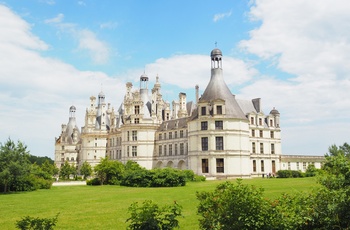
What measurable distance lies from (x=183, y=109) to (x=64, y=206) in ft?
180

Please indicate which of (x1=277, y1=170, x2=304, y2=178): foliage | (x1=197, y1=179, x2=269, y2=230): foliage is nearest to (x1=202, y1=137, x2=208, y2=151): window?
(x1=277, y1=170, x2=304, y2=178): foliage

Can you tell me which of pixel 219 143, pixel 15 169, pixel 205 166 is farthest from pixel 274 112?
pixel 15 169

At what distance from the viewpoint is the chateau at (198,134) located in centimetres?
5250

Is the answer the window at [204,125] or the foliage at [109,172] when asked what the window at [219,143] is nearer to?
the window at [204,125]

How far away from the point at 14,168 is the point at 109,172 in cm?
1330

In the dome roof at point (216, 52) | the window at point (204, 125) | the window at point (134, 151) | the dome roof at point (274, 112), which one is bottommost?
the window at point (134, 151)

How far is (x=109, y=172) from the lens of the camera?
45.2m

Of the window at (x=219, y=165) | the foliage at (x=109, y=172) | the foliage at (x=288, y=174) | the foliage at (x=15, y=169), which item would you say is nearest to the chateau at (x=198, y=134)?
the window at (x=219, y=165)

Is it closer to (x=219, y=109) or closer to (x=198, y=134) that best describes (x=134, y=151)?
(x=198, y=134)

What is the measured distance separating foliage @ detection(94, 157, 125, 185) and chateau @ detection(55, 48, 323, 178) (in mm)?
13146

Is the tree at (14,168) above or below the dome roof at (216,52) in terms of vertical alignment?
below

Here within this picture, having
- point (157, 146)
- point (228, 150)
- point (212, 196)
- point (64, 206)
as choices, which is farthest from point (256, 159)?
point (212, 196)

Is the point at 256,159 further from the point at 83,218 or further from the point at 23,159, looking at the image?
the point at 83,218

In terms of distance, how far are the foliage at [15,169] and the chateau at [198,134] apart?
25.4m
